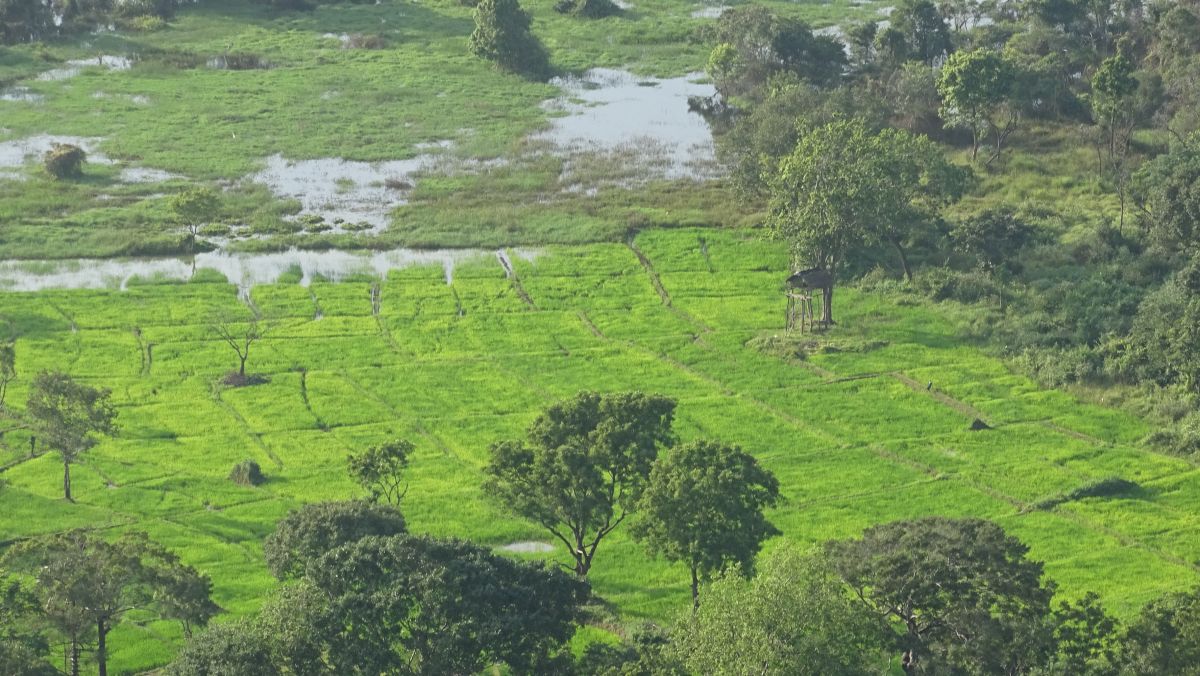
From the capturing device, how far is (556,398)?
7856 cm

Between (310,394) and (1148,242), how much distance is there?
46.3m

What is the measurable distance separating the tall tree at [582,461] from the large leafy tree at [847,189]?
2979cm

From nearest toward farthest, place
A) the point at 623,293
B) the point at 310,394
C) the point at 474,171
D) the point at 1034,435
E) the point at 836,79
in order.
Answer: the point at 1034,435, the point at 310,394, the point at 623,293, the point at 474,171, the point at 836,79

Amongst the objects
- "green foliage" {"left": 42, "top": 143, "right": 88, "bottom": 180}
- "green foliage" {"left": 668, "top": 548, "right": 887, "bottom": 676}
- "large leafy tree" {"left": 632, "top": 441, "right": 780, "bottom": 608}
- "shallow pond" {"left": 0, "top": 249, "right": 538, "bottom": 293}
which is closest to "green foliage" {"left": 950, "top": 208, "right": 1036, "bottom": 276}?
"shallow pond" {"left": 0, "top": 249, "right": 538, "bottom": 293}

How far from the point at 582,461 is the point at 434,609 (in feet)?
40.2

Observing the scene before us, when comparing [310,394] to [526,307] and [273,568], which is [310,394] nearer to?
[526,307]

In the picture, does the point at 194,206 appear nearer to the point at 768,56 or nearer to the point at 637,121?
the point at 637,121

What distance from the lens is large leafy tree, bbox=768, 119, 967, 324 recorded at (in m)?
87.4

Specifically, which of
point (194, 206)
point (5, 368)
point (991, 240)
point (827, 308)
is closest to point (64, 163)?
point (194, 206)

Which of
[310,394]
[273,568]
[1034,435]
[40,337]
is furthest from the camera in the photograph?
[40,337]

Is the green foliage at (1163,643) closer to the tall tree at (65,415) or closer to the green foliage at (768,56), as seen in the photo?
the tall tree at (65,415)

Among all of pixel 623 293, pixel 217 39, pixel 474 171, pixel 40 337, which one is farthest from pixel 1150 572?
pixel 217 39

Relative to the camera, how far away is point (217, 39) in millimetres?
143125

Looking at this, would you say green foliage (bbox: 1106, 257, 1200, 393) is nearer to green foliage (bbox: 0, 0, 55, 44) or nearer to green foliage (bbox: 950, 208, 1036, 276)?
green foliage (bbox: 950, 208, 1036, 276)
